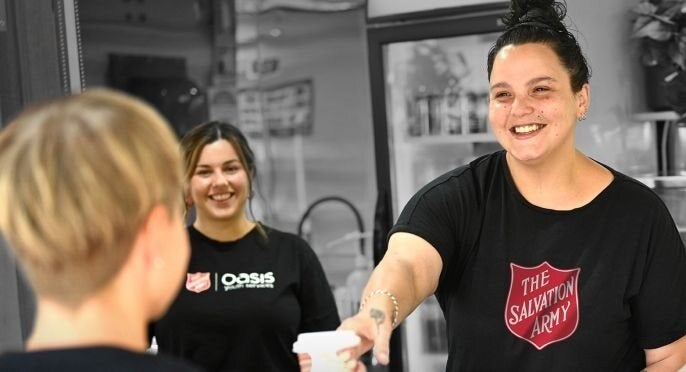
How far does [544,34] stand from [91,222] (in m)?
1.57

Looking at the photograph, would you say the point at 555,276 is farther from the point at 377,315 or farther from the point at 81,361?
the point at 81,361

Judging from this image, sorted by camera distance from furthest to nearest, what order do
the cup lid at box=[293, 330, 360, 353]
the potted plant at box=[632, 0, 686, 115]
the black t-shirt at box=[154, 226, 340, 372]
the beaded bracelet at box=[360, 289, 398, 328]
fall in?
the potted plant at box=[632, 0, 686, 115] < the black t-shirt at box=[154, 226, 340, 372] < the beaded bracelet at box=[360, 289, 398, 328] < the cup lid at box=[293, 330, 360, 353]

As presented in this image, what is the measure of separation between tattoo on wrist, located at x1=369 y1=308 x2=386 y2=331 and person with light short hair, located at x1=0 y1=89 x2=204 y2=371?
0.87 metres

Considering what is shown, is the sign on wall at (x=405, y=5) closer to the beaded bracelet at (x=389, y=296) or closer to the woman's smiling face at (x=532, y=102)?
the woman's smiling face at (x=532, y=102)

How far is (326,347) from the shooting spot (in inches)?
68.3

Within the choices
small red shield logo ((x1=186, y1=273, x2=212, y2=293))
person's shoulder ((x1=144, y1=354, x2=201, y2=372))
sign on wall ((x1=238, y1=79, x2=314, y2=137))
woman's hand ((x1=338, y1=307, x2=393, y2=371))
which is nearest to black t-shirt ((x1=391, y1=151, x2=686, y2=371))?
woman's hand ((x1=338, y1=307, x2=393, y2=371))

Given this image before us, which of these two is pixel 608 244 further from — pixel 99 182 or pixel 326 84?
pixel 326 84

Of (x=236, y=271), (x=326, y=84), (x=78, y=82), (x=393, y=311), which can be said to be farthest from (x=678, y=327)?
(x=326, y=84)

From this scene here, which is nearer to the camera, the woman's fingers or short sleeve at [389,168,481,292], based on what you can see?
the woman's fingers

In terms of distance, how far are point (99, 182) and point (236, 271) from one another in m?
2.25

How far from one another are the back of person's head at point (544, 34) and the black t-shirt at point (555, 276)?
30 centimetres

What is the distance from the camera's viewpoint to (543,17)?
7.95 feet

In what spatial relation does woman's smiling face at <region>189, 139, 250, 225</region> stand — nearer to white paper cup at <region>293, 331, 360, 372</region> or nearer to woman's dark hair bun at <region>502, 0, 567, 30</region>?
woman's dark hair bun at <region>502, 0, 567, 30</region>

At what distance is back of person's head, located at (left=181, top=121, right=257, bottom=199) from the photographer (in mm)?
3439
